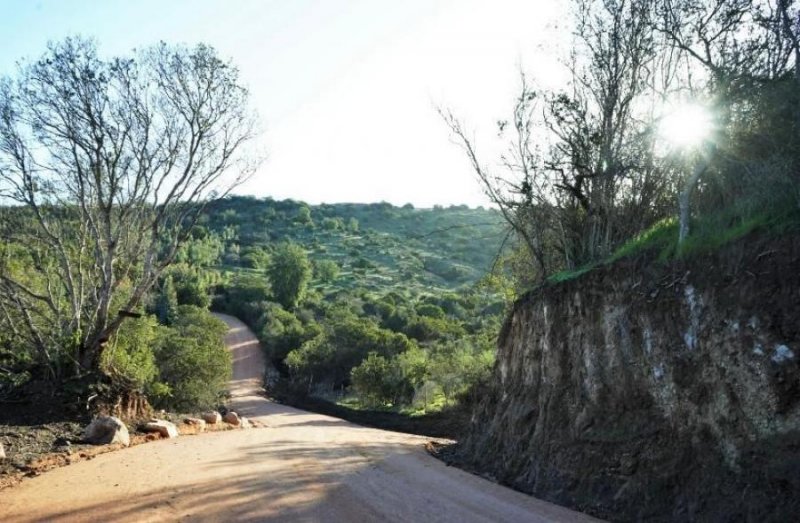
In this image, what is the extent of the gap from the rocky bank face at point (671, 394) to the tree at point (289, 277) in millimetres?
53302

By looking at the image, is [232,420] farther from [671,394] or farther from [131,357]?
[671,394]

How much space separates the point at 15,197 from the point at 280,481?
1024cm

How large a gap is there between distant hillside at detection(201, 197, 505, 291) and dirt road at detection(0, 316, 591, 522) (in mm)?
57680

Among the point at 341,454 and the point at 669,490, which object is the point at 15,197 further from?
the point at 669,490

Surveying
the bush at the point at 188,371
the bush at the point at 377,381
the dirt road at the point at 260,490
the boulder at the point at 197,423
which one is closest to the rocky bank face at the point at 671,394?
the dirt road at the point at 260,490

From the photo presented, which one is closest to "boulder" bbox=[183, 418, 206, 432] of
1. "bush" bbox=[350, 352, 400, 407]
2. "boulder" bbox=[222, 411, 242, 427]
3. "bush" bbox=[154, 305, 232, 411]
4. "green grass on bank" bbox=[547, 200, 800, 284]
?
"boulder" bbox=[222, 411, 242, 427]

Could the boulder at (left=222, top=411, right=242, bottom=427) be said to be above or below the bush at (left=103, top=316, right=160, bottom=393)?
below

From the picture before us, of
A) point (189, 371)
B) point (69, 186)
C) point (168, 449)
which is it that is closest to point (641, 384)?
point (168, 449)

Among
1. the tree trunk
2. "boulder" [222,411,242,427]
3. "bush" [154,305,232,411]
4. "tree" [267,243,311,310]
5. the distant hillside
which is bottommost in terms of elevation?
"boulder" [222,411,242,427]

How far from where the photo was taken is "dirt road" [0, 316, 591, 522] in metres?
7.29

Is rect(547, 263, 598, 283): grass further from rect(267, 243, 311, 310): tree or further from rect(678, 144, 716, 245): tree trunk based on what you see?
rect(267, 243, 311, 310): tree

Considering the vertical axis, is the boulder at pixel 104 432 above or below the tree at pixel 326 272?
below

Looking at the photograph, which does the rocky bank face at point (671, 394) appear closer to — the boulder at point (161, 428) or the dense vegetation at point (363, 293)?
the boulder at point (161, 428)

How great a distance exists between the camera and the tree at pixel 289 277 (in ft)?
209
